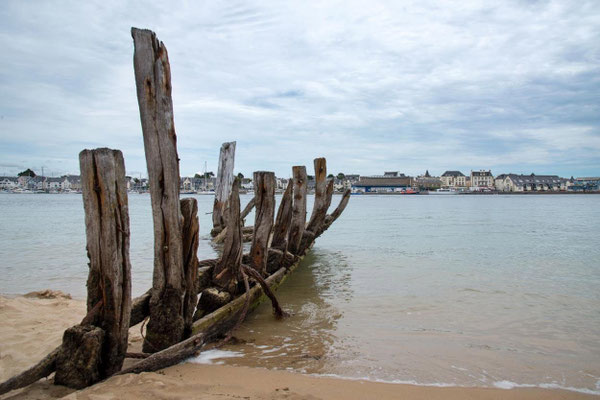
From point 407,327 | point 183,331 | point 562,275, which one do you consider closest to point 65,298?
point 183,331

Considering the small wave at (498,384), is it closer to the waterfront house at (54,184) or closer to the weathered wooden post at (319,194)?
the weathered wooden post at (319,194)

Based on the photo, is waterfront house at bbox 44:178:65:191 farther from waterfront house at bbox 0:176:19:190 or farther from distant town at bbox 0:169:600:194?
waterfront house at bbox 0:176:19:190

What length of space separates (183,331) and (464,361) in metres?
3.03

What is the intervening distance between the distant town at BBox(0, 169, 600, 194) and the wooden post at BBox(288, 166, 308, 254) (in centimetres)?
13930

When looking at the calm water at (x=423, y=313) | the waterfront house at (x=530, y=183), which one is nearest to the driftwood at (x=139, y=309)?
the calm water at (x=423, y=313)

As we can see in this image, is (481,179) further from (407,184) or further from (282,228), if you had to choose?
(282,228)

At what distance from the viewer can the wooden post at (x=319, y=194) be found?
11289 mm

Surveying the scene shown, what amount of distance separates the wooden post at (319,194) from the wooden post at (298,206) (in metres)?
1.96

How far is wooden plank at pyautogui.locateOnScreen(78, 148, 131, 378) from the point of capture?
11.1 ft

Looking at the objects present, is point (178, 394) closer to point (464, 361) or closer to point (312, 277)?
point (464, 361)

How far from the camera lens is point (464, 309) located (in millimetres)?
7238

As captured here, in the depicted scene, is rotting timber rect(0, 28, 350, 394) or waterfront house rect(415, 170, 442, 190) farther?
waterfront house rect(415, 170, 442, 190)

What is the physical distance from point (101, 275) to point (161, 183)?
36.5 inches

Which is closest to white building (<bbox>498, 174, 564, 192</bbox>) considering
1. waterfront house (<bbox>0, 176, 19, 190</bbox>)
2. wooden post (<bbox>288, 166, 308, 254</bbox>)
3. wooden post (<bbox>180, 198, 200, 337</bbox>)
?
wooden post (<bbox>288, 166, 308, 254</bbox>)
